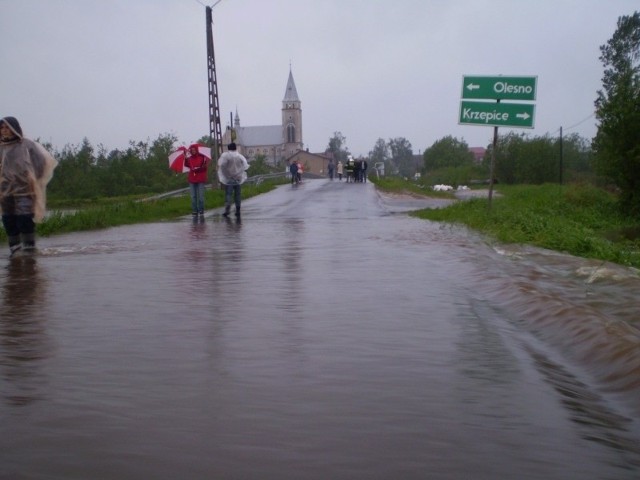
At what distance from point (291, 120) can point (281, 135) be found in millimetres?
8380

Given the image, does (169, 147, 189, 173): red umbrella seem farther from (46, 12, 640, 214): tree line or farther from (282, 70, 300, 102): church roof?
(282, 70, 300, 102): church roof

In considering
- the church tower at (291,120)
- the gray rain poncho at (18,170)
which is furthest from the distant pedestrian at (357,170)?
the church tower at (291,120)

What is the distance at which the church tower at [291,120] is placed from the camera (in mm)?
164750

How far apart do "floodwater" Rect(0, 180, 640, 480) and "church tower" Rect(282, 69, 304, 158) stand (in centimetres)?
15656

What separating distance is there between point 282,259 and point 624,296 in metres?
4.28

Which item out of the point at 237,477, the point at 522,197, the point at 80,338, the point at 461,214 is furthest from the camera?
the point at 522,197

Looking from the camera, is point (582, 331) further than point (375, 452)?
Yes

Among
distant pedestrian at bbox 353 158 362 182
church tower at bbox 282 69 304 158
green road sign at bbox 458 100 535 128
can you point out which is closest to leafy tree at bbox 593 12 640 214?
green road sign at bbox 458 100 535 128

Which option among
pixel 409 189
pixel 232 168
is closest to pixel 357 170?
pixel 409 189

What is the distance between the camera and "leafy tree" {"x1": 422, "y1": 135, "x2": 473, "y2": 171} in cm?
11938

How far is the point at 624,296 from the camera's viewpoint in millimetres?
7617

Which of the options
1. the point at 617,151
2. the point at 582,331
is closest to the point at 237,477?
the point at 582,331

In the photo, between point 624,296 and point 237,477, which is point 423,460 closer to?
point 237,477

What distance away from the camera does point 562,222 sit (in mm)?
17906
